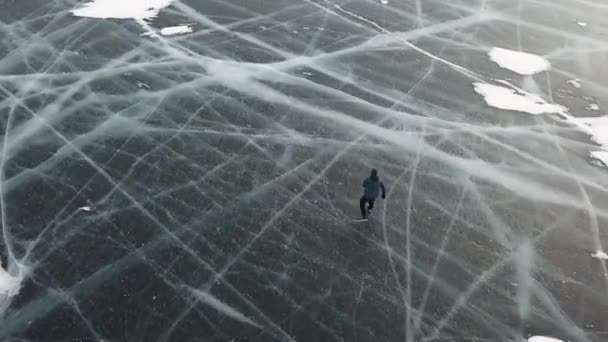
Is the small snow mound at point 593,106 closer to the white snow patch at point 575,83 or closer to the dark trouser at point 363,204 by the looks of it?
the white snow patch at point 575,83

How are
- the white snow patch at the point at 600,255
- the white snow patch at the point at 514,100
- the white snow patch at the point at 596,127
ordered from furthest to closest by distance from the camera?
the white snow patch at the point at 514,100 → the white snow patch at the point at 596,127 → the white snow patch at the point at 600,255

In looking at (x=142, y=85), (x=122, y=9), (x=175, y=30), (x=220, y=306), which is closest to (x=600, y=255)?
(x=220, y=306)

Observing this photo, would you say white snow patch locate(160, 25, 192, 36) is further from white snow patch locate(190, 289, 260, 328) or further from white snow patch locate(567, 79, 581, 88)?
white snow patch locate(567, 79, 581, 88)

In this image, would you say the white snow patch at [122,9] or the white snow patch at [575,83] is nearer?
the white snow patch at [575,83]

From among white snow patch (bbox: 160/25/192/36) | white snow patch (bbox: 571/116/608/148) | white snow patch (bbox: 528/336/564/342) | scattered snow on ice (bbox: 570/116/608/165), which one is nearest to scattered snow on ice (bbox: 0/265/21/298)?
white snow patch (bbox: 528/336/564/342)

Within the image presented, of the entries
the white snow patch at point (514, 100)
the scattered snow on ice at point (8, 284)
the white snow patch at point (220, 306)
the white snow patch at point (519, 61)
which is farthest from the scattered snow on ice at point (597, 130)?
the scattered snow on ice at point (8, 284)

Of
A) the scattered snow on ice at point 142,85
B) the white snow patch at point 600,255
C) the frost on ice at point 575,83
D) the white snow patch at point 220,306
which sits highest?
the frost on ice at point 575,83

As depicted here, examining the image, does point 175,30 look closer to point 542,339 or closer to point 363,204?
point 363,204
